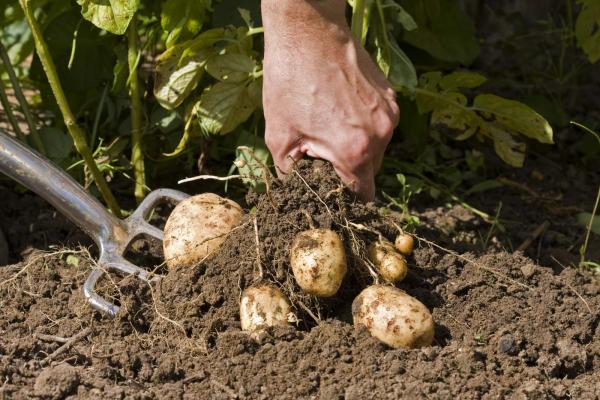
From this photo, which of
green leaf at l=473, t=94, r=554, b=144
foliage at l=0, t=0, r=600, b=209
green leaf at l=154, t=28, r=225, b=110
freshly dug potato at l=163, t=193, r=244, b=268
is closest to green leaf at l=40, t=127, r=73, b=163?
foliage at l=0, t=0, r=600, b=209

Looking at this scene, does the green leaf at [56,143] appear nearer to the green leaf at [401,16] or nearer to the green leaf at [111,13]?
the green leaf at [111,13]

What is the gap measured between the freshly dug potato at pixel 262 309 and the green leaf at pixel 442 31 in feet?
4.58

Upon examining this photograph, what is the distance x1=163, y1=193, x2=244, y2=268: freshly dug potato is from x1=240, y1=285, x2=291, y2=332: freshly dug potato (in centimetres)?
21

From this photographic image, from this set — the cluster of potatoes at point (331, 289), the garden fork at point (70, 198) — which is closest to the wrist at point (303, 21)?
the cluster of potatoes at point (331, 289)

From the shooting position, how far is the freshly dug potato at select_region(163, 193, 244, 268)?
95.0 inches

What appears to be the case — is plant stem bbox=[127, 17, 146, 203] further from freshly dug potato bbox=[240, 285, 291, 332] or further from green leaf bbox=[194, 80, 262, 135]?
freshly dug potato bbox=[240, 285, 291, 332]

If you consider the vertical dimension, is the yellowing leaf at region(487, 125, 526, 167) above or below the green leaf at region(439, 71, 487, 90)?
below

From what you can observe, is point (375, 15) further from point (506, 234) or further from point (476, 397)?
point (476, 397)

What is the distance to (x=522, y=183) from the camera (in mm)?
3502

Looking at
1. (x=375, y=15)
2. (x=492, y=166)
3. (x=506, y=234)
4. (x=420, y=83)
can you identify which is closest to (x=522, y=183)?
(x=492, y=166)

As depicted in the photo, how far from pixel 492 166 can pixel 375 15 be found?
986 mm

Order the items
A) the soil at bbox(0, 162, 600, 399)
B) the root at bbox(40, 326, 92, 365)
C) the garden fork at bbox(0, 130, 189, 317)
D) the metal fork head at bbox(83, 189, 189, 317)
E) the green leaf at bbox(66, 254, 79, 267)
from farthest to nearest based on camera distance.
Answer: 1. the green leaf at bbox(66, 254, 79, 267)
2. the garden fork at bbox(0, 130, 189, 317)
3. the metal fork head at bbox(83, 189, 189, 317)
4. the root at bbox(40, 326, 92, 365)
5. the soil at bbox(0, 162, 600, 399)

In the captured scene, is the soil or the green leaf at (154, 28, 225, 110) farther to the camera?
the green leaf at (154, 28, 225, 110)

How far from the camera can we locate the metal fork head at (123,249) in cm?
239
